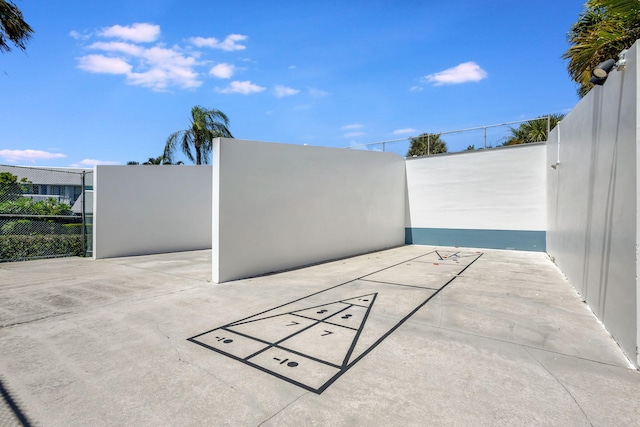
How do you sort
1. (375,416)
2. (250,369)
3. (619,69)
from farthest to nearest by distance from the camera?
(619,69) < (250,369) < (375,416)

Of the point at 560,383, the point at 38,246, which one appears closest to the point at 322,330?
the point at 560,383

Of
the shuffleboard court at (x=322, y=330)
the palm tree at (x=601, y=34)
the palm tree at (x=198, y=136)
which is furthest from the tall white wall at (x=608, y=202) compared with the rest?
the palm tree at (x=198, y=136)

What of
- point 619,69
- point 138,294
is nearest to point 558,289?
point 619,69

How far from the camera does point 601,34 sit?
18.5ft

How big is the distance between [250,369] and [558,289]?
6.43 metres

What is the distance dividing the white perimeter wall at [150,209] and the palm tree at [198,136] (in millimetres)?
6910

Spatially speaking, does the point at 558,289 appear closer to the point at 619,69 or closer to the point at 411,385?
the point at 619,69

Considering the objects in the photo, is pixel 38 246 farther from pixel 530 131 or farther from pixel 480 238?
pixel 530 131

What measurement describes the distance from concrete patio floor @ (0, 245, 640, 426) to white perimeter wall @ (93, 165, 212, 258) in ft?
15.6

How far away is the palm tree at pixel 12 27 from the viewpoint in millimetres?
6508

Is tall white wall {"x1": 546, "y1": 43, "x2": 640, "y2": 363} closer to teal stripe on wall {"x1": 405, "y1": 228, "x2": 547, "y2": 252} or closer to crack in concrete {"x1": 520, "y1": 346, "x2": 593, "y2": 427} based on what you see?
crack in concrete {"x1": 520, "y1": 346, "x2": 593, "y2": 427}

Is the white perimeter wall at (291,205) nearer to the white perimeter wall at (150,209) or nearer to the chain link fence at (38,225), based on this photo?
the chain link fence at (38,225)

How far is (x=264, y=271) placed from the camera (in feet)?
27.0

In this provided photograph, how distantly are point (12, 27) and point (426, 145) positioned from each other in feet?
45.1
